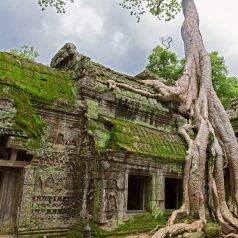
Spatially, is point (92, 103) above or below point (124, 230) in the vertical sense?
above

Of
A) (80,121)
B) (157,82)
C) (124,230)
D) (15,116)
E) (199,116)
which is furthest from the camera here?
(157,82)

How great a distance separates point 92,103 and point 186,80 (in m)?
3.96

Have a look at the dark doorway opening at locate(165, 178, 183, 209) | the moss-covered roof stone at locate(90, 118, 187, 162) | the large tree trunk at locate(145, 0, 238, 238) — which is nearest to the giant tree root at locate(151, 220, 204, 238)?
the large tree trunk at locate(145, 0, 238, 238)

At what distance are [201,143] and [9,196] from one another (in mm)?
4561

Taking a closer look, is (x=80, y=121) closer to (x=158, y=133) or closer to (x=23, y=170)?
(x=23, y=170)

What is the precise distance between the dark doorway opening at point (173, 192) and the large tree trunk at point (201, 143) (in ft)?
2.09

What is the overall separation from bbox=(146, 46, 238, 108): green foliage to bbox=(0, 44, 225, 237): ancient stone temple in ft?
35.2

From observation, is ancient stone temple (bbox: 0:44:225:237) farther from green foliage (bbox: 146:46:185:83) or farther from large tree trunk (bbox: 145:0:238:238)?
green foliage (bbox: 146:46:185:83)

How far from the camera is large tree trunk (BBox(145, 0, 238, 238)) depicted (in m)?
6.23

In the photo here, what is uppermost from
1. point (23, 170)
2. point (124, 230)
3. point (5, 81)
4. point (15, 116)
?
point (5, 81)

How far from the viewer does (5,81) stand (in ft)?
16.1

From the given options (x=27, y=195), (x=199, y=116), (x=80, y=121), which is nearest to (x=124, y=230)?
(x=27, y=195)

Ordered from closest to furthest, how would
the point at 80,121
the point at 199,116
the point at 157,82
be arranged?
the point at 80,121
the point at 199,116
the point at 157,82

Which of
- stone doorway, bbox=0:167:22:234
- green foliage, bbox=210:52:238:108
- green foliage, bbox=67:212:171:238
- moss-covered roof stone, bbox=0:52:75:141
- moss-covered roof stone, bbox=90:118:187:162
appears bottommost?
green foliage, bbox=67:212:171:238
